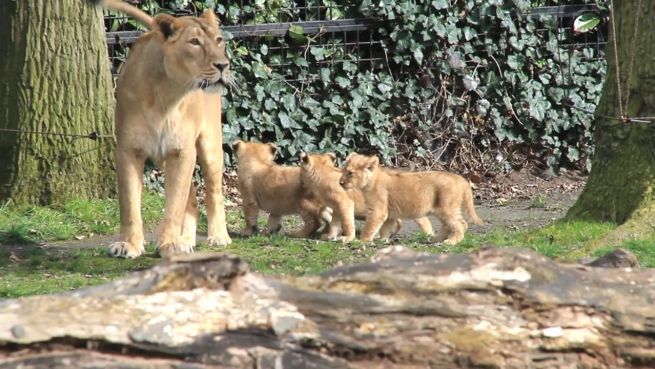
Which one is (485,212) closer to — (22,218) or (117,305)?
(22,218)

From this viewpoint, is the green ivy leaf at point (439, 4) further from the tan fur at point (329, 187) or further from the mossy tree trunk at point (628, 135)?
the mossy tree trunk at point (628, 135)

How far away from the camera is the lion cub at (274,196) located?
10.8 metres

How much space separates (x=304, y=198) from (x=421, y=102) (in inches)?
154

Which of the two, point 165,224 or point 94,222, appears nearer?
point 165,224

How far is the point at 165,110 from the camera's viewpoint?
9125 mm

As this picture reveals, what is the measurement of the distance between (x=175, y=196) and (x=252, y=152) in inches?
90.3

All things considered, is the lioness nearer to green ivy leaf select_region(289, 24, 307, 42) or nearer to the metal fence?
the metal fence

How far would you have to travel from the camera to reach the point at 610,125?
9469 millimetres

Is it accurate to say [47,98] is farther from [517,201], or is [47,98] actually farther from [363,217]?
[517,201]

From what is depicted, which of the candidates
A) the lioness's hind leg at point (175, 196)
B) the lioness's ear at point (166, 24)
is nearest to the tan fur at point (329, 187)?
the lioness's hind leg at point (175, 196)

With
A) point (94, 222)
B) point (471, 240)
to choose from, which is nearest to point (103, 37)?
point (94, 222)

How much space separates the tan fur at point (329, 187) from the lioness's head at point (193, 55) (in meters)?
1.94

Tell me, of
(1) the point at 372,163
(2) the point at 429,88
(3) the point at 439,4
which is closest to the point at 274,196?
(1) the point at 372,163

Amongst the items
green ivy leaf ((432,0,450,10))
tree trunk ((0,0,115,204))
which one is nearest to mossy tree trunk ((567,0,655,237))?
tree trunk ((0,0,115,204))
